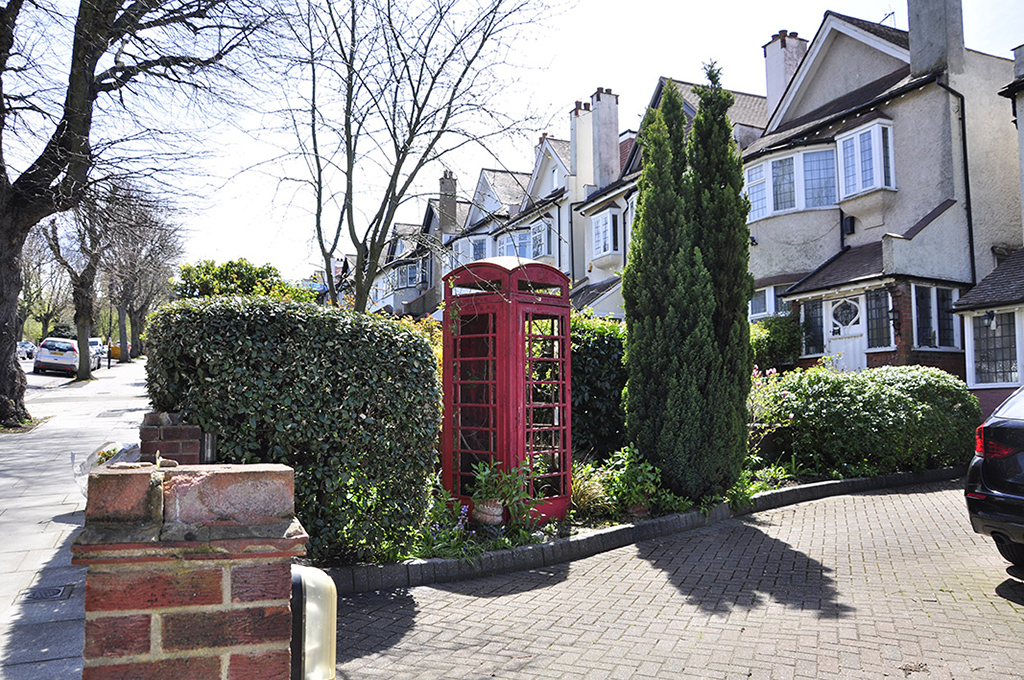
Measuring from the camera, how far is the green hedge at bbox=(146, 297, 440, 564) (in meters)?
5.14

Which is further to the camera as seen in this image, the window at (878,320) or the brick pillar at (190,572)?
the window at (878,320)

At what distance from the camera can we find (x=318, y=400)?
5332 mm

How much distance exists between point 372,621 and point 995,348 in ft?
53.5

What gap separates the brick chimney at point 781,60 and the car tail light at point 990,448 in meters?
20.9

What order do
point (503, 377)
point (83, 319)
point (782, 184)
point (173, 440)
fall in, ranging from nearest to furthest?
point (173, 440), point (503, 377), point (782, 184), point (83, 319)

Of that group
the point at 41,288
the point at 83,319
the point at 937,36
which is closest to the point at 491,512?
the point at 937,36

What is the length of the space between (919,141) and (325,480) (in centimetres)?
1828

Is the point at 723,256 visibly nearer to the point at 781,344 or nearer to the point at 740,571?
the point at 740,571

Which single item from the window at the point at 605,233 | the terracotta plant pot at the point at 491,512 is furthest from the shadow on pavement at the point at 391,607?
the window at the point at 605,233

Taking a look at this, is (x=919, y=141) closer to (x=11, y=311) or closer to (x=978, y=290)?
(x=978, y=290)

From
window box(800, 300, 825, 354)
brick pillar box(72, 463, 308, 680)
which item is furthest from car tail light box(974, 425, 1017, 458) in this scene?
window box(800, 300, 825, 354)

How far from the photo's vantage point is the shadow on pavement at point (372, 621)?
4.52 meters

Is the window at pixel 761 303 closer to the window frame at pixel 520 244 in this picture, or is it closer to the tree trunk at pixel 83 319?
the window frame at pixel 520 244

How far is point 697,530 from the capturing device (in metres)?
8.05
